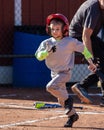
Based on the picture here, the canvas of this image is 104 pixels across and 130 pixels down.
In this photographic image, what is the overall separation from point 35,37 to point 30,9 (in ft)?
3.36

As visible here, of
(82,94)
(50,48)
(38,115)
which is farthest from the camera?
(82,94)

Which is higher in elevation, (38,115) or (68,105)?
(68,105)

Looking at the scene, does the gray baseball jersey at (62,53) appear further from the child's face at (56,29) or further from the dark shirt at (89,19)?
the dark shirt at (89,19)

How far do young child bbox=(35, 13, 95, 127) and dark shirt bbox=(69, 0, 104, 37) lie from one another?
1.44 m

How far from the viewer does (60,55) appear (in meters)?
7.39

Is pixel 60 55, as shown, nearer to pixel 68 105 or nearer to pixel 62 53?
pixel 62 53

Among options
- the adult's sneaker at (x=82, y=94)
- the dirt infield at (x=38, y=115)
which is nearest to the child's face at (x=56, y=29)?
the dirt infield at (x=38, y=115)

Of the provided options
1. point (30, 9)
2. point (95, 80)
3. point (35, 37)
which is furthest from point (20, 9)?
point (95, 80)

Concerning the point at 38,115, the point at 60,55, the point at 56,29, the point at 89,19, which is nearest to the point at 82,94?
the point at 38,115

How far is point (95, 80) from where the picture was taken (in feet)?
31.0

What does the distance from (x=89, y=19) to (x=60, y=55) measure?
63.9 inches

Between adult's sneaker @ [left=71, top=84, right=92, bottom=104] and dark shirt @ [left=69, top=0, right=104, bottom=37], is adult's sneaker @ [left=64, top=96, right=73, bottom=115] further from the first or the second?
dark shirt @ [left=69, top=0, right=104, bottom=37]

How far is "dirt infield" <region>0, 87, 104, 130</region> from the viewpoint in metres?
7.46

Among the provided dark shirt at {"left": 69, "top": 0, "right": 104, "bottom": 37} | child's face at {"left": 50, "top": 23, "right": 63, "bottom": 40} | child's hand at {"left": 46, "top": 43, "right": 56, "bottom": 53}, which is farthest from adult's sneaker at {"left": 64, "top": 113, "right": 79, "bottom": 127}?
dark shirt at {"left": 69, "top": 0, "right": 104, "bottom": 37}
